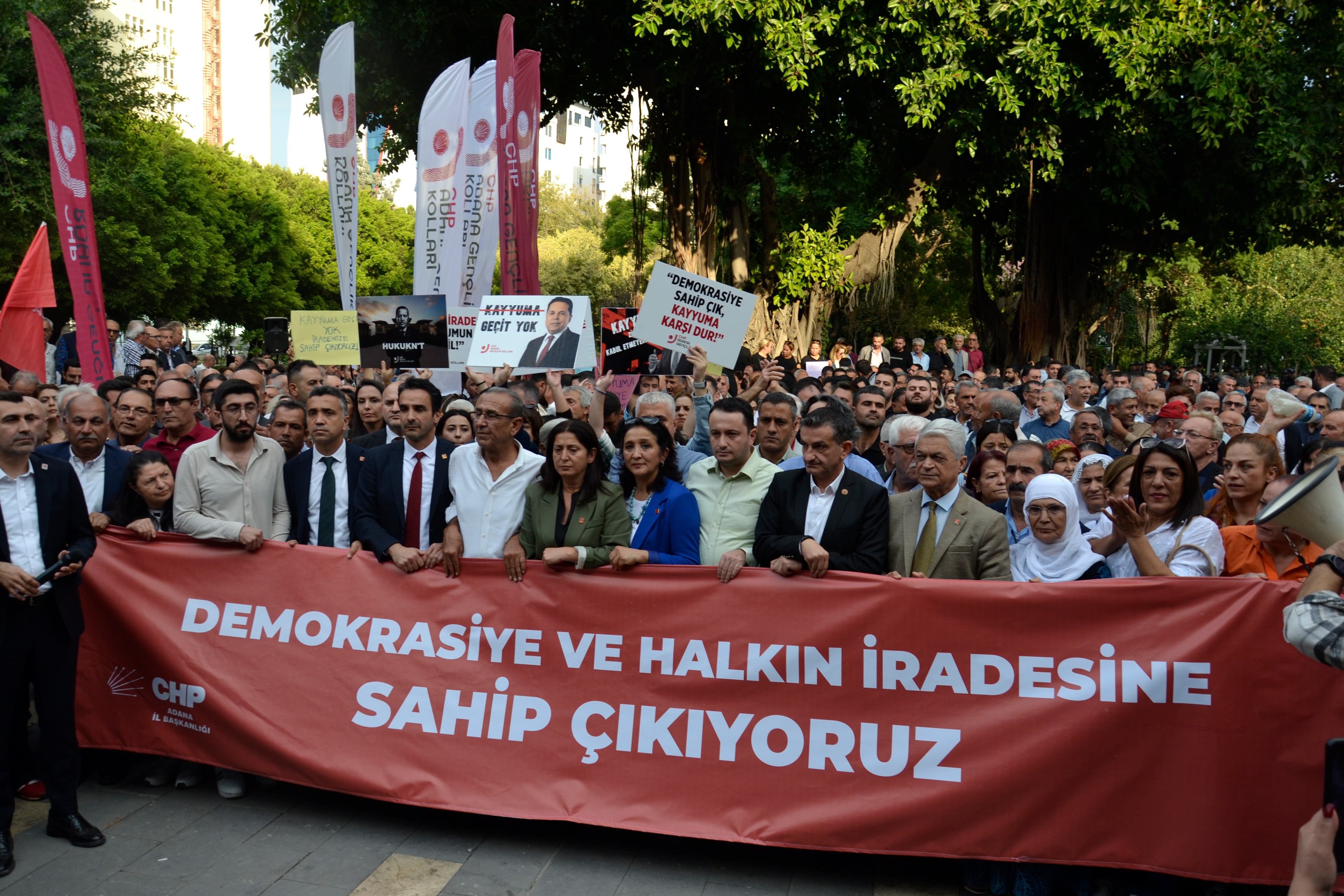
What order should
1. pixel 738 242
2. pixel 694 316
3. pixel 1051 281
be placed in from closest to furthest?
pixel 694 316 → pixel 738 242 → pixel 1051 281

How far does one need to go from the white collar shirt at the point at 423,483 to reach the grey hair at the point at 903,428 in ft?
8.62

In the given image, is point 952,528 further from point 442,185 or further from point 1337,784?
point 442,185

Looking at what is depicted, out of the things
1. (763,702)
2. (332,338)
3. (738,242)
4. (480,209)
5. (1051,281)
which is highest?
(738,242)

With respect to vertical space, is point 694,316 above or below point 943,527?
above

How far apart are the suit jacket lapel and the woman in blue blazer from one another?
1.01m

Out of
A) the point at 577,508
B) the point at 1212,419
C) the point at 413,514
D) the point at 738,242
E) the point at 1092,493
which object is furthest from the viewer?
the point at 738,242

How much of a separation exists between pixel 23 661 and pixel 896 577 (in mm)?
3615

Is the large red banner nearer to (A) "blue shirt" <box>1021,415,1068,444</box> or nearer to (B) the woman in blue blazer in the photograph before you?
(B) the woman in blue blazer

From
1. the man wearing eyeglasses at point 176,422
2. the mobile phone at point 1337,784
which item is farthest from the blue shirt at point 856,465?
the mobile phone at point 1337,784

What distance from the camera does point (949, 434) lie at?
487cm

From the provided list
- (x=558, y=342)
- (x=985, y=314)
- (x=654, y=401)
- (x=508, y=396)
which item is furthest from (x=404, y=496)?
(x=985, y=314)

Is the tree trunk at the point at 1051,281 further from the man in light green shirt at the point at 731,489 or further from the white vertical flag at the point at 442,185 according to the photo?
the man in light green shirt at the point at 731,489

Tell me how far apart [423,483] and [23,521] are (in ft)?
5.52

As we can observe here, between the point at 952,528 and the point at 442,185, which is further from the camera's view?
the point at 442,185
